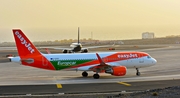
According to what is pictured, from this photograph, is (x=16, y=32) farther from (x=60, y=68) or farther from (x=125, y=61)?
(x=125, y=61)

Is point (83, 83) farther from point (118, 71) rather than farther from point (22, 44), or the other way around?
point (22, 44)

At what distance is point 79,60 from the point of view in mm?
42156

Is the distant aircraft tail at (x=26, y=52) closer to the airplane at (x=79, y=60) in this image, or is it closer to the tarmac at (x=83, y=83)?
the airplane at (x=79, y=60)

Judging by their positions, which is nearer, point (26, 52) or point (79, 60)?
point (26, 52)

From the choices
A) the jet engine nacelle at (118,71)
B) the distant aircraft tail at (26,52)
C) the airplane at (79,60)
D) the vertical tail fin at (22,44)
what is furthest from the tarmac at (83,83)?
the vertical tail fin at (22,44)

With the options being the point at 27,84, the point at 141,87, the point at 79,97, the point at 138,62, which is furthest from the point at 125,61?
the point at 79,97

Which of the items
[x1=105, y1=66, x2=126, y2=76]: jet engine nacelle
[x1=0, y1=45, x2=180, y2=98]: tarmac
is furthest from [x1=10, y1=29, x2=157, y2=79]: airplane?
[x1=0, y1=45, x2=180, y2=98]: tarmac

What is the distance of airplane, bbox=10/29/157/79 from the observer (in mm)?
40281

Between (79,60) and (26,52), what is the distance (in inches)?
251

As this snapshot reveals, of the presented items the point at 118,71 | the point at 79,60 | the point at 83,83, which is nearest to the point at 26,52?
the point at 79,60

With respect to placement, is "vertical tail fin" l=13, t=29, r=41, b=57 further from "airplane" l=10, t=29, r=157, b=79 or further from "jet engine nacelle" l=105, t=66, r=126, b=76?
"jet engine nacelle" l=105, t=66, r=126, b=76

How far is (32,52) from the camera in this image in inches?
1606

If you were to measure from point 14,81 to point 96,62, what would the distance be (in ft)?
32.7

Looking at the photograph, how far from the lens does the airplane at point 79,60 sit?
4028 centimetres
